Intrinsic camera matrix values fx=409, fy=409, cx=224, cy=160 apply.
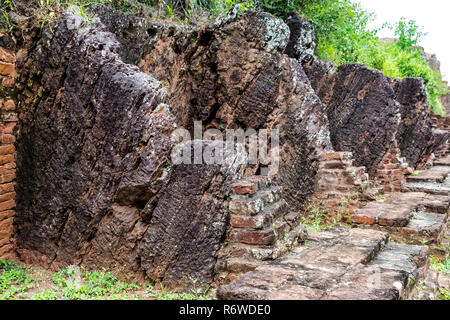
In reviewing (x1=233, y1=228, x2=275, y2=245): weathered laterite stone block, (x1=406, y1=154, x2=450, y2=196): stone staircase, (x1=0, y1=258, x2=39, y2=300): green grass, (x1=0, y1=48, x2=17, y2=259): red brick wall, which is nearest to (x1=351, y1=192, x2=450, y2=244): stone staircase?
(x1=406, y1=154, x2=450, y2=196): stone staircase

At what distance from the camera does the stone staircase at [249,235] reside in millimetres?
3705

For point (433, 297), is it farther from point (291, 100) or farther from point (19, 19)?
point (19, 19)

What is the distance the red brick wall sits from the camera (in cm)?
439

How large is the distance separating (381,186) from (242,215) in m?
5.62

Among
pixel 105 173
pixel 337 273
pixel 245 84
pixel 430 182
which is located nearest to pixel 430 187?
pixel 430 182

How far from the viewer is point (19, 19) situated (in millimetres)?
4488

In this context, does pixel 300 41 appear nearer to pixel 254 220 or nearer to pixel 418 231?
pixel 418 231

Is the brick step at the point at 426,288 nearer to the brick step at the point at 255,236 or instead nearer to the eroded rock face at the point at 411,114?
the brick step at the point at 255,236

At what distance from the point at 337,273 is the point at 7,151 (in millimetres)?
3616

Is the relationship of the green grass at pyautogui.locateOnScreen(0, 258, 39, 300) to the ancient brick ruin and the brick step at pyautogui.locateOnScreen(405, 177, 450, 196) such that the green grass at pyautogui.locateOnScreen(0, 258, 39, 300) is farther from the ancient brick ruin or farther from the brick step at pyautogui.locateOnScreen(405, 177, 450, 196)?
the brick step at pyautogui.locateOnScreen(405, 177, 450, 196)

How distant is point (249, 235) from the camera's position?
3.80m

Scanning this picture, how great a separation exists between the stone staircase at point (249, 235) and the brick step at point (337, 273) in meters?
0.21

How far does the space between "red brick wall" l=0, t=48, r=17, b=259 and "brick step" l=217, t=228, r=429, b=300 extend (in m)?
2.87

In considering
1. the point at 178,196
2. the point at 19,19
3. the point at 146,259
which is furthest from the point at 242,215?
the point at 19,19
